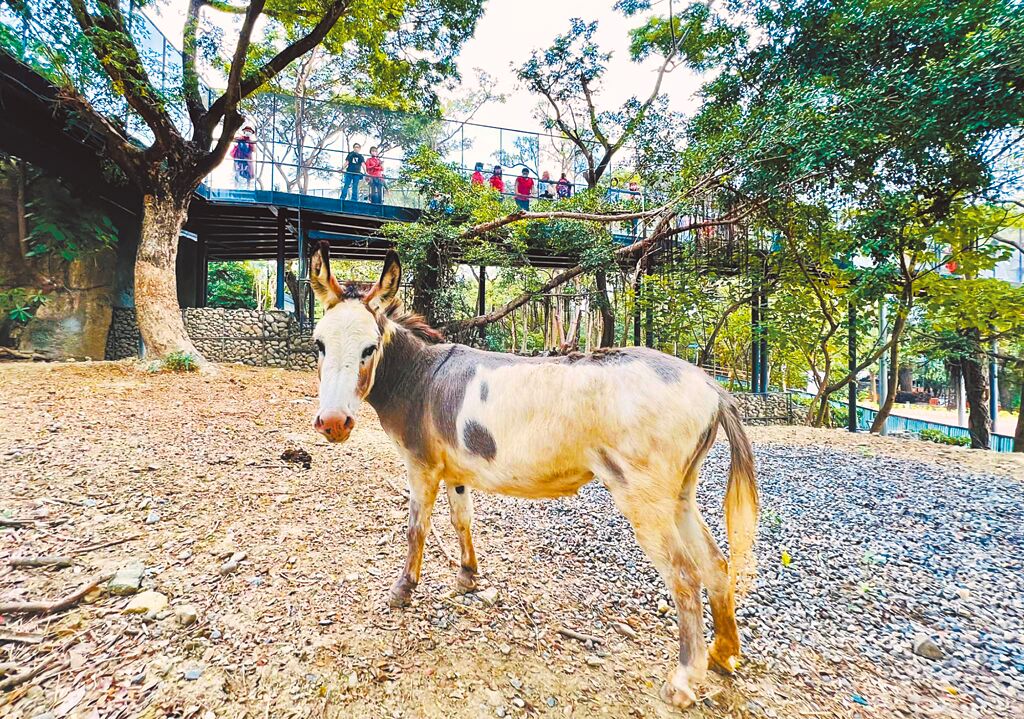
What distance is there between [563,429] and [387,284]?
1.20 m

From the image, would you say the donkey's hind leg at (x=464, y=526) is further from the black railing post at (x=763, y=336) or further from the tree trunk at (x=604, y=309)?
the black railing post at (x=763, y=336)

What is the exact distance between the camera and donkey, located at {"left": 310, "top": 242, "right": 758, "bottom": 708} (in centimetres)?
184

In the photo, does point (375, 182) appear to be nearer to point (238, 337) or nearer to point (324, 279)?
point (238, 337)

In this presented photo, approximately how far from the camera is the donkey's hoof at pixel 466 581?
8.38 feet

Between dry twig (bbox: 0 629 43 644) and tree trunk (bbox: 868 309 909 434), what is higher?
tree trunk (bbox: 868 309 909 434)

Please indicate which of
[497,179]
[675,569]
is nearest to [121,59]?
[497,179]

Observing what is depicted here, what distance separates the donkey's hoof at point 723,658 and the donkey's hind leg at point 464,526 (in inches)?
51.0

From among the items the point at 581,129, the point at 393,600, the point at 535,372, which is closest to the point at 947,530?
the point at 535,372

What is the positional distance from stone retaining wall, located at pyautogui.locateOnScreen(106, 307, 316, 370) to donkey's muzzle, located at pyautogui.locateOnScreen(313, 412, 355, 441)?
35.9 ft

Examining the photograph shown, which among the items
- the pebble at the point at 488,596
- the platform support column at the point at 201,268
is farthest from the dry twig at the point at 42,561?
the platform support column at the point at 201,268

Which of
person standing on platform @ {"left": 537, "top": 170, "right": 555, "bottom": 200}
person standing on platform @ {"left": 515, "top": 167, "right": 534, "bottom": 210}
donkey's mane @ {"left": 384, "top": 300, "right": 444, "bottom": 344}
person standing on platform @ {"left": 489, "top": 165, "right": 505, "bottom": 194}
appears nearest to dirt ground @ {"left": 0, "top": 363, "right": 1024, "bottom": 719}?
donkey's mane @ {"left": 384, "top": 300, "right": 444, "bottom": 344}

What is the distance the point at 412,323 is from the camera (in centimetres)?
256

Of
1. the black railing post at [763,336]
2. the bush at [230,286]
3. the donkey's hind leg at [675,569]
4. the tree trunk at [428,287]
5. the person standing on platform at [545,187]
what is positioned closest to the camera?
the donkey's hind leg at [675,569]

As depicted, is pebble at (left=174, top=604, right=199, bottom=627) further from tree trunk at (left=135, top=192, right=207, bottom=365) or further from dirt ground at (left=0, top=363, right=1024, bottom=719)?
tree trunk at (left=135, top=192, right=207, bottom=365)
